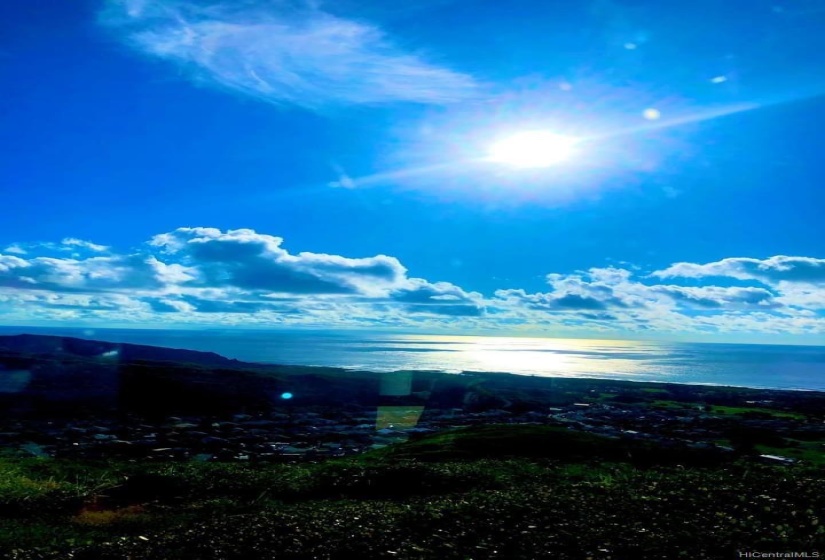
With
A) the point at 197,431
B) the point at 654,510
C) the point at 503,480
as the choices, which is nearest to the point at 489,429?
the point at 503,480

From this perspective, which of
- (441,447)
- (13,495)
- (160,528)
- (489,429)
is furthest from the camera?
(489,429)

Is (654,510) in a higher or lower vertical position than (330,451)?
higher

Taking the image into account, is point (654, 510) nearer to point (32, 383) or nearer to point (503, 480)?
point (503, 480)

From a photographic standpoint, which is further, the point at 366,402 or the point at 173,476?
the point at 366,402

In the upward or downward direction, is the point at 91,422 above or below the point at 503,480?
below

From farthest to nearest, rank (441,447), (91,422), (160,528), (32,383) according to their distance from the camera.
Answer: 1. (32,383)
2. (91,422)
3. (441,447)
4. (160,528)

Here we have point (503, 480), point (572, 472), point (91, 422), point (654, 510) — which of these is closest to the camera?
point (654, 510)

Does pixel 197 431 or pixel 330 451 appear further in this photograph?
pixel 197 431

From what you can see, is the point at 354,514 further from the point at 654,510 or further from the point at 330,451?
the point at 330,451

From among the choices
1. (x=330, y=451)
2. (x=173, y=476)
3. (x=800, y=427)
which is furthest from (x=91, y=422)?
(x=800, y=427)
